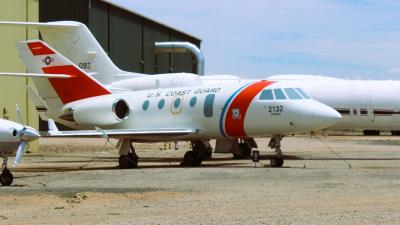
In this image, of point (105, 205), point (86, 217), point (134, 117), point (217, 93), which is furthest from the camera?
point (134, 117)

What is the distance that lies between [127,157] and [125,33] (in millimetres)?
30560

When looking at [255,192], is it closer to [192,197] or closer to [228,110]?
[192,197]

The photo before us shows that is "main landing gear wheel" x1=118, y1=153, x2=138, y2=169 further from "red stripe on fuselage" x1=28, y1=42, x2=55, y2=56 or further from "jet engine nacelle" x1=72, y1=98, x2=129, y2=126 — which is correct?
"red stripe on fuselage" x1=28, y1=42, x2=55, y2=56

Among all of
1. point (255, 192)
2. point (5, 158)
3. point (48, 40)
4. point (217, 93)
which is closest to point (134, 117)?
point (217, 93)

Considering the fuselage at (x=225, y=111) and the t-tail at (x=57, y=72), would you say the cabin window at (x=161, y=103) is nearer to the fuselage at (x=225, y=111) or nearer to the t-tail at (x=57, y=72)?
the fuselage at (x=225, y=111)

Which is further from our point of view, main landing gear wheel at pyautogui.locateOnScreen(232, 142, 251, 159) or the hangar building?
the hangar building

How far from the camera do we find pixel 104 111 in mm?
23406

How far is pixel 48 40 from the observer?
87.5ft

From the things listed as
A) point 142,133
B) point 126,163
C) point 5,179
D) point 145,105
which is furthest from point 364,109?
point 5,179

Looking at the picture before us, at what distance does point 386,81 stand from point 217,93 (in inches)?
390

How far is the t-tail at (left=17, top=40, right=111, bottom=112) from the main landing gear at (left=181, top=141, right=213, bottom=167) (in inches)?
148

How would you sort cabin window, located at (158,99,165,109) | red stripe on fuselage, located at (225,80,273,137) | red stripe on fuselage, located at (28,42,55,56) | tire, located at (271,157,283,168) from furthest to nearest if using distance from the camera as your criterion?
1. red stripe on fuselage, located at (28,42,55,56)
2. cabin window, located at (158,99,165,109)
3. red stripe on fuselage, located at (225,80,273,137)
4. tire, located at (271,157,283,168)

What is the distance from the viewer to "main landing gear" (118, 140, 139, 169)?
21.4 metres

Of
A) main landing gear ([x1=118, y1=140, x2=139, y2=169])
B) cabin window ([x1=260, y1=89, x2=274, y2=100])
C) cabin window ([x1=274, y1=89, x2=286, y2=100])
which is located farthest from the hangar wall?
cabin window ([x1=274, y1=89, x2=286, y2=100])
